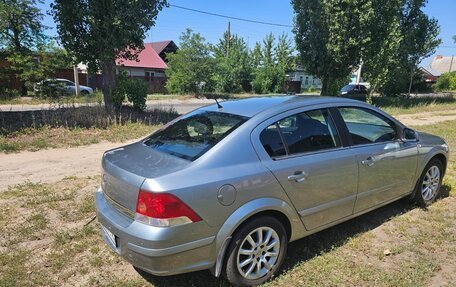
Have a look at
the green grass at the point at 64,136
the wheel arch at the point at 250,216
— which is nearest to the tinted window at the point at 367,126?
the wheel arch at the point at 250,216

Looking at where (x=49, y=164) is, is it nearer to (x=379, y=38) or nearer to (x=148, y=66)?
(x=379, y=38)

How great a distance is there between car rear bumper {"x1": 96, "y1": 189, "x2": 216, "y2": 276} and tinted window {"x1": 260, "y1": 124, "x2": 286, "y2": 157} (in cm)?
94

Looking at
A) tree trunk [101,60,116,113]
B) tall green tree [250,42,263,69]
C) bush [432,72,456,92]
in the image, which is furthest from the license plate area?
bush [432,72,456,92]

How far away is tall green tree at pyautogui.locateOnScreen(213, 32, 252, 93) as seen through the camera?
3516cm

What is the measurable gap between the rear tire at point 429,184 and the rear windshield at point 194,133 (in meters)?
3.06

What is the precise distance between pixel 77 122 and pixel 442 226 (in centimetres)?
960

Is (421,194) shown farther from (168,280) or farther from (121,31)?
(121,31)

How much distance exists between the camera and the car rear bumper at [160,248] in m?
2.66

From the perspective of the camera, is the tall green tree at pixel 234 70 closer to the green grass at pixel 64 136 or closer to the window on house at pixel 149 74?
the window on house at pixel 149 74

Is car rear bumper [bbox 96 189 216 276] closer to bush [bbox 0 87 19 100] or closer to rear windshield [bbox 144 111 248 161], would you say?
rear windshield [bbox 144 111 248 161]

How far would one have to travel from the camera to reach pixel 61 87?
23.0 m

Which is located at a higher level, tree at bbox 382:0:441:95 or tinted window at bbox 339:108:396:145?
tree at bbox 382:0:441:95

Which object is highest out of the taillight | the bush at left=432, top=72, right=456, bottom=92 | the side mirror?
the bush at left=432, top=72, right=456, bottom=92

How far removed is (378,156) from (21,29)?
24220mm
